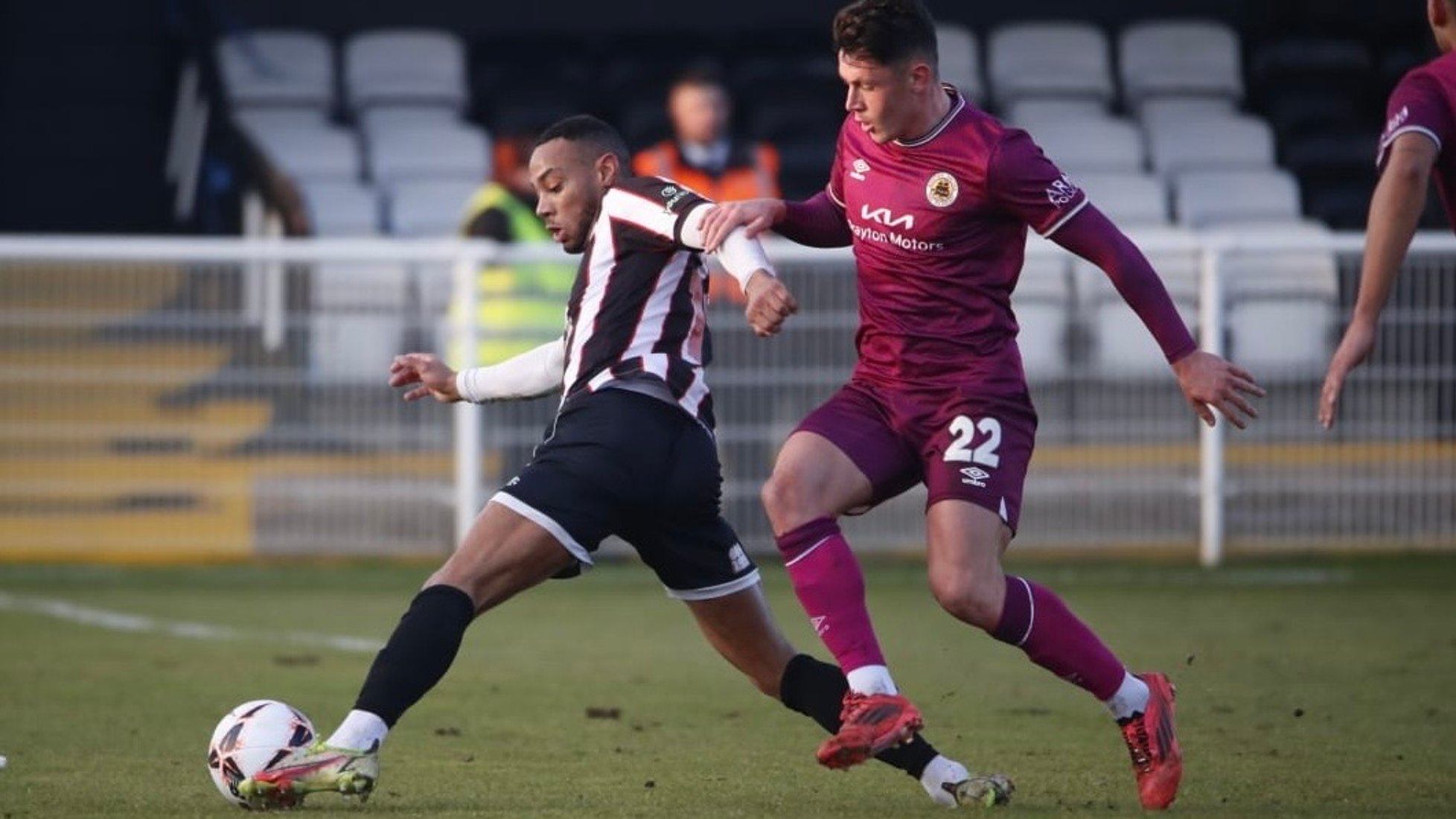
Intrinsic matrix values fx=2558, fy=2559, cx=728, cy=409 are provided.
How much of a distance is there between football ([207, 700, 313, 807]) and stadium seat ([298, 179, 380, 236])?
9.28m

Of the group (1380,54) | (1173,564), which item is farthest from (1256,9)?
(1173,564)

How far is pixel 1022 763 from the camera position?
6.82m

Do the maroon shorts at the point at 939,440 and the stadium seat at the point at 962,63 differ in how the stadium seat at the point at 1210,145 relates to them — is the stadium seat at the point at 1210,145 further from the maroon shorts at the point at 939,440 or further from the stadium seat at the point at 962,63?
the maroon shorts at the point at 939,440

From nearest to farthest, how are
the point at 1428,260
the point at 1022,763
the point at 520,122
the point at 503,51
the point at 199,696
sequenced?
the point at 1022,763 → the point at 199,696 → the point at 1428,260 → the point at 520,122 → the point at 503,51

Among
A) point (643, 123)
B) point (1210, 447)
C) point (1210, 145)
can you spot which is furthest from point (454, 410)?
point (1210, 145)

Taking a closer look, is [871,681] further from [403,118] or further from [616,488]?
[403,118]

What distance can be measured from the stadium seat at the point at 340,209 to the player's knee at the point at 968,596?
9586 mm

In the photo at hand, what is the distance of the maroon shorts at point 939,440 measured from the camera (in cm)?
597

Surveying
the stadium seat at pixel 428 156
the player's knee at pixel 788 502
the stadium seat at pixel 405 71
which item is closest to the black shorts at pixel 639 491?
the player's knee at pixel 788 502

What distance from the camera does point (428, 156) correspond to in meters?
16.1

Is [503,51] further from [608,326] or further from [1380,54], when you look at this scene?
[608,326]

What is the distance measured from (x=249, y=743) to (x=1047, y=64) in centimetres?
1231

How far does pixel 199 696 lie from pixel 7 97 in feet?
34.0

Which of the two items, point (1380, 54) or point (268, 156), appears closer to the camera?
point (268, 156)
